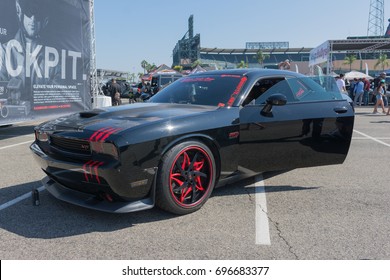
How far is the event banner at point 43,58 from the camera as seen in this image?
26.5ft

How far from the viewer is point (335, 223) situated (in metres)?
3.37

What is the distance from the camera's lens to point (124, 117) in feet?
11.5

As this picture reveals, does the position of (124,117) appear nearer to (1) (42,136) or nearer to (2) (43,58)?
(1) (42,136)

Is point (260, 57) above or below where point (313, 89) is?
above

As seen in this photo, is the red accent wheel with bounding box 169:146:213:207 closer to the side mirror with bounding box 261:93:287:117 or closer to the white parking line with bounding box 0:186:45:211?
the side mirror with bounding box 261:93:287:117

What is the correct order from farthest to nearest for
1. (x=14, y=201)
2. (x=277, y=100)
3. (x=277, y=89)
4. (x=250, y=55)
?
(x=250, y=55)
(x=277, y=89)
(x=14, y=201)
(x=277, y=100)

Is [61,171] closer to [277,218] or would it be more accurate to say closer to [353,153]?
[277,218]

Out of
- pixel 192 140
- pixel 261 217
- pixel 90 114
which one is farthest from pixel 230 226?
pixel 90 114

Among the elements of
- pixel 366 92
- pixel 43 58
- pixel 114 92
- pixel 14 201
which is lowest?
pixel 14 201

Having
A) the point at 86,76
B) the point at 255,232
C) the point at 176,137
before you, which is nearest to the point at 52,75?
the point at 86,76

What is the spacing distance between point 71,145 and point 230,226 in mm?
1636

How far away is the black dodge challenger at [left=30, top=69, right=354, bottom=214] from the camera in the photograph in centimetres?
307

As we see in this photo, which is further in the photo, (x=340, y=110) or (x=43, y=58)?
(x=43, y=58)

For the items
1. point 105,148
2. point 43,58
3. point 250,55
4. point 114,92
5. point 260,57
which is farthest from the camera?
point 250,55
